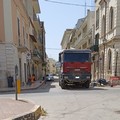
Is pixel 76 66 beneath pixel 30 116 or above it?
above

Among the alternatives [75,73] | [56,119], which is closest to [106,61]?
[75,73]

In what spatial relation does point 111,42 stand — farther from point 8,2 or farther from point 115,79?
point 8,2

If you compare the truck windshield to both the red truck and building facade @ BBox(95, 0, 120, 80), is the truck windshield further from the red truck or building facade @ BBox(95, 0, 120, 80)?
building facade @ BBox(95, 0, 120, 80)

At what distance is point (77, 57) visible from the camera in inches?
992

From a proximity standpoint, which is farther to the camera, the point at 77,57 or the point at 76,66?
the point at 77,57

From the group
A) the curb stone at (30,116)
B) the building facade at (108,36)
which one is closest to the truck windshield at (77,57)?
the building facade at (108,36)

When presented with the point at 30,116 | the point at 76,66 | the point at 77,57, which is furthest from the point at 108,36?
the point at 30,116

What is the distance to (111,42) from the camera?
112 feet

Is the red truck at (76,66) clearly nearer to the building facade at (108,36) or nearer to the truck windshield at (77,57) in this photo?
the truck windshield at (77,57)

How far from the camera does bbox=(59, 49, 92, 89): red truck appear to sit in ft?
81.7

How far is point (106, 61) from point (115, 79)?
8357 millimetres

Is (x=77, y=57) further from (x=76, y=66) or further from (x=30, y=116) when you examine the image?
(x=30, y=116)

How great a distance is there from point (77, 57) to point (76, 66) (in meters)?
0.82

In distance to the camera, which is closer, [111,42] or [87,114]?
[87,114]
